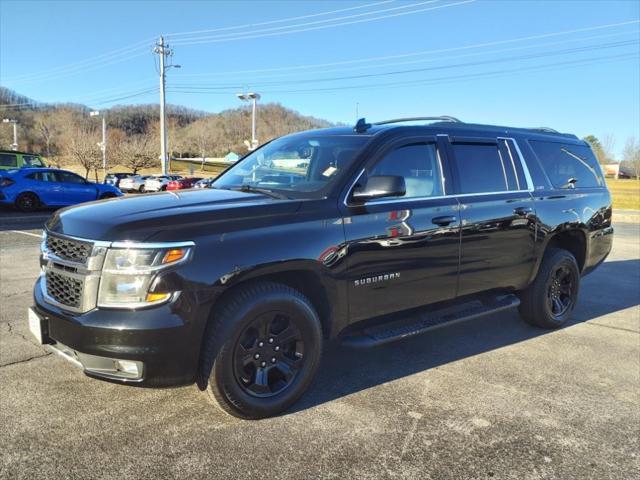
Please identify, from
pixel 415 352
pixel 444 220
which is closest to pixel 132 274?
pixel 444 220

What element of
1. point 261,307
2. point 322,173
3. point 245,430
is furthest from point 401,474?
point 322,173

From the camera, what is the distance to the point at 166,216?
305 centimetres

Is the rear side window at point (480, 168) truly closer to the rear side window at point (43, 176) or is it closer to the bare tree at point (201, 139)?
the rear side window at point (43, 176)

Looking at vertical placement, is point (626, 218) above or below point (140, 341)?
below

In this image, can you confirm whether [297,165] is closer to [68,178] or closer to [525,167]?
[525,167]

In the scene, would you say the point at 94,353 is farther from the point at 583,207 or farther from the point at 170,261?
the point at 583,207

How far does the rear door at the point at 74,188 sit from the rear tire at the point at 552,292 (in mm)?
16551

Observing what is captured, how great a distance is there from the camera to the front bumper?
9.36ft

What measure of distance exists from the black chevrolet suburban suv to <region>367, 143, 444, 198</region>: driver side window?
0.05 feet

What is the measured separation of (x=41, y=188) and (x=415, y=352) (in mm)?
16730

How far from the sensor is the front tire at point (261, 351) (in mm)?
3088

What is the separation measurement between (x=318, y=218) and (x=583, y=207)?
11.9 feet

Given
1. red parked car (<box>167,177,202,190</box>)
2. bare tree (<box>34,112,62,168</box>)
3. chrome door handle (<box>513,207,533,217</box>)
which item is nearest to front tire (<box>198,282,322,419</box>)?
chrome door handle (<box>513,207,533,217</box>)

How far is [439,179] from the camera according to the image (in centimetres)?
432
